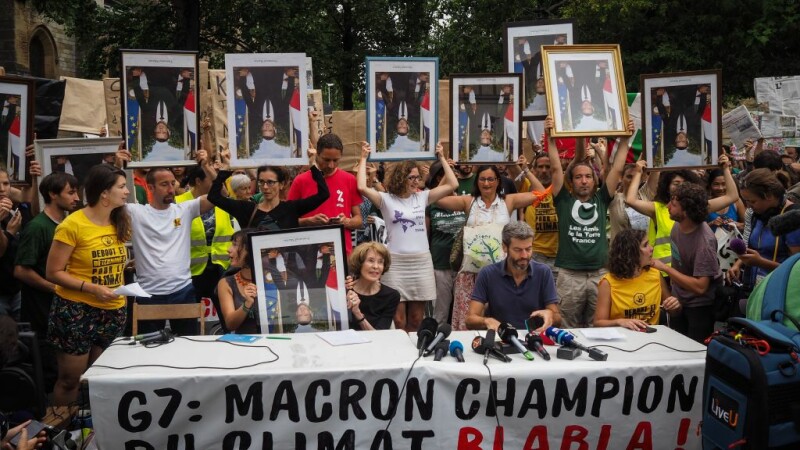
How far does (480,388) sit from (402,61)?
12.9 feet

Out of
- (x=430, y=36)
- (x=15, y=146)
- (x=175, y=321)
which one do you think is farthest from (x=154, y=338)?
(x=430, y=36)

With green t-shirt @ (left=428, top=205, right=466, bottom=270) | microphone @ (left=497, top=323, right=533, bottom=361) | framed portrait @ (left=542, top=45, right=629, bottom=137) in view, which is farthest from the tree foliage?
microphone @ (left=497, top=323, right=533, bottom=361)

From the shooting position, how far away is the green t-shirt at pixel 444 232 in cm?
793

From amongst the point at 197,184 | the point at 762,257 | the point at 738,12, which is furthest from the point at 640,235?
the point at 738,12

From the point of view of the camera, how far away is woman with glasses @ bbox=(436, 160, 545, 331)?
7.35 m

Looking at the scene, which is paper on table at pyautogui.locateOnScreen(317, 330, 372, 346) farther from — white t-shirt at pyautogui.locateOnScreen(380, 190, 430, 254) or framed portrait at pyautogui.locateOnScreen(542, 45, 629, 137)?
framed portrait at pyautogui.locateOnScreen(542, 45, 629, 137)

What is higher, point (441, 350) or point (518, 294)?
point (518, 294)

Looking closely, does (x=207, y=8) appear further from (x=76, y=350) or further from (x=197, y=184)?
(x=76, y=350)

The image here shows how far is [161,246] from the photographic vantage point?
683cm

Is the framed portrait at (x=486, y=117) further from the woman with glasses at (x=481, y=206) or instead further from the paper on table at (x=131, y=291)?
the paper on table at (x=131, y=291)

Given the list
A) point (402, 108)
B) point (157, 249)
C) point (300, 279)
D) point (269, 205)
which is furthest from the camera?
point (402, 108)

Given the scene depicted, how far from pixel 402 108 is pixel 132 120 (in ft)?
7.71

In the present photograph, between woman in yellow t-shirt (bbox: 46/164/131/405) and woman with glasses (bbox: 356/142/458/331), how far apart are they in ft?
7.18

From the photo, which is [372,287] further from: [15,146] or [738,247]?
[15,146]
